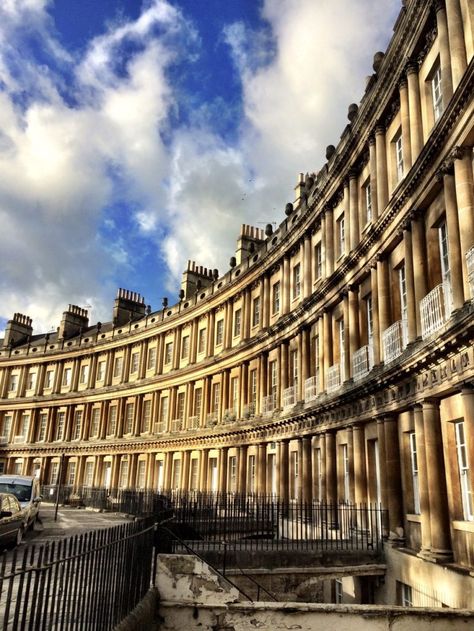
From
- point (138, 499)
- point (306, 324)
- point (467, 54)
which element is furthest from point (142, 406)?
point (467, 54)

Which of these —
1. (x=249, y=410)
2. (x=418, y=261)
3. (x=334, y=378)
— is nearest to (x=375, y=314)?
(x=418, y=261)

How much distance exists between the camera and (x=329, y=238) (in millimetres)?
20422

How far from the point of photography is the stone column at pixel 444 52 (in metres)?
12.2

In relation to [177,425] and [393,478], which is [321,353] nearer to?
[393,478]

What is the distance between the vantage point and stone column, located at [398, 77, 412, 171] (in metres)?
14.4

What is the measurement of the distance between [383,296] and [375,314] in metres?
0.70

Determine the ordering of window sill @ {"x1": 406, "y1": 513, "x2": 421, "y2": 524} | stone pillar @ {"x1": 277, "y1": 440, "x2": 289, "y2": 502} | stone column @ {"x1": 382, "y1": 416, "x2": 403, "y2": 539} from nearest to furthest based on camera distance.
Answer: window sill @ {"x1": 406, "y1": 513, "x2": 421, "y2": 524}, stone column @ {"x1": 382, "y1": 416, "x2": 403, "y2": 539}, stone pillar @ {"x1": 277, "y1": 440, "x2": 289, "y2": 502}

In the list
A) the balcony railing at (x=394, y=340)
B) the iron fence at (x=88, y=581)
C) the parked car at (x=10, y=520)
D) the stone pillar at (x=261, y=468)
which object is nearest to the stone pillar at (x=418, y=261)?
the balcony railing at (x=394, y=340)

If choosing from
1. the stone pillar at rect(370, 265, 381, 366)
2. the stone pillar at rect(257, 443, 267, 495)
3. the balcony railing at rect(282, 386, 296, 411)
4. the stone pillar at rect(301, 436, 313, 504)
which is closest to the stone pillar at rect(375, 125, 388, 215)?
the stone pillar at rect(370, 265, 381, 366)

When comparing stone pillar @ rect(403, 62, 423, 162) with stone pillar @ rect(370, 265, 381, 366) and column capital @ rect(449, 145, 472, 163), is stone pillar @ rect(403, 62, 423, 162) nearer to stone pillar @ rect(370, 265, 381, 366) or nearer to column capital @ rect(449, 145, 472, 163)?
column capital @ rect(449, 145, 472, 163)

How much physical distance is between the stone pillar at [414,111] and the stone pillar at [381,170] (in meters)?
1.89

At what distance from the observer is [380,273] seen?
1557 centimetres

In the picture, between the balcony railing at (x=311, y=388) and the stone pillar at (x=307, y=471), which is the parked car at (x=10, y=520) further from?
the balcony railing at (x=311, y=388)

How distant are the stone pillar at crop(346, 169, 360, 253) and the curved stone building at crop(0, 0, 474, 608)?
0.21ft
